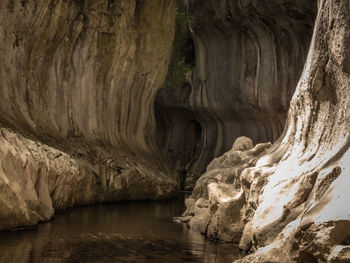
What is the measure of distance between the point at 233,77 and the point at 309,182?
17560mm

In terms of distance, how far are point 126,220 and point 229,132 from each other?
45.0ft

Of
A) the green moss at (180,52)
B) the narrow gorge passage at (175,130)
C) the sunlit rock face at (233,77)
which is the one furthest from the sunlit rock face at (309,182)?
the green moss at (180,52)

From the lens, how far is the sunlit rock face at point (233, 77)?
20.9 metres

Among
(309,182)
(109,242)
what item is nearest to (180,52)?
(109,242)

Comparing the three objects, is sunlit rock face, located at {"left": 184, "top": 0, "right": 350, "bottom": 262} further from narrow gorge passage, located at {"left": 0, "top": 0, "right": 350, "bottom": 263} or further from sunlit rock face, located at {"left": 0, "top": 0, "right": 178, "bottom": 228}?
sunlit rock face, located at {"left": 0, "top": 0, "right": 178, "bottom": 228}

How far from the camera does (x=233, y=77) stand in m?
23.9

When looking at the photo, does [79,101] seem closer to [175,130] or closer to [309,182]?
[309,182]

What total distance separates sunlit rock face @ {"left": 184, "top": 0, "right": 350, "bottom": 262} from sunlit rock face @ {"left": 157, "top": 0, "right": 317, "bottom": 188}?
36.1 feet

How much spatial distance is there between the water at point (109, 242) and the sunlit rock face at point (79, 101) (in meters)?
0.70

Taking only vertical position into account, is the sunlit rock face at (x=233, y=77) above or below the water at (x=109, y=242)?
above

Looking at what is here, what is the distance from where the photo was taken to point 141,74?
19.9 metres

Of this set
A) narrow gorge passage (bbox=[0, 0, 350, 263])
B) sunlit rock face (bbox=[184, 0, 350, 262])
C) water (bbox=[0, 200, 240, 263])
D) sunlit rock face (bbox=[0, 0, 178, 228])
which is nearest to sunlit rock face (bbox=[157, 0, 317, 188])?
narrow gorge passage (bbox=[0, 0, 350, 263])

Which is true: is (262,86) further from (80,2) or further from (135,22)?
(80,2)

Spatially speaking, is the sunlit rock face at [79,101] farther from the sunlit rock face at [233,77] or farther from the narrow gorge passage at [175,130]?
the sunlit rock face at [233,77]
